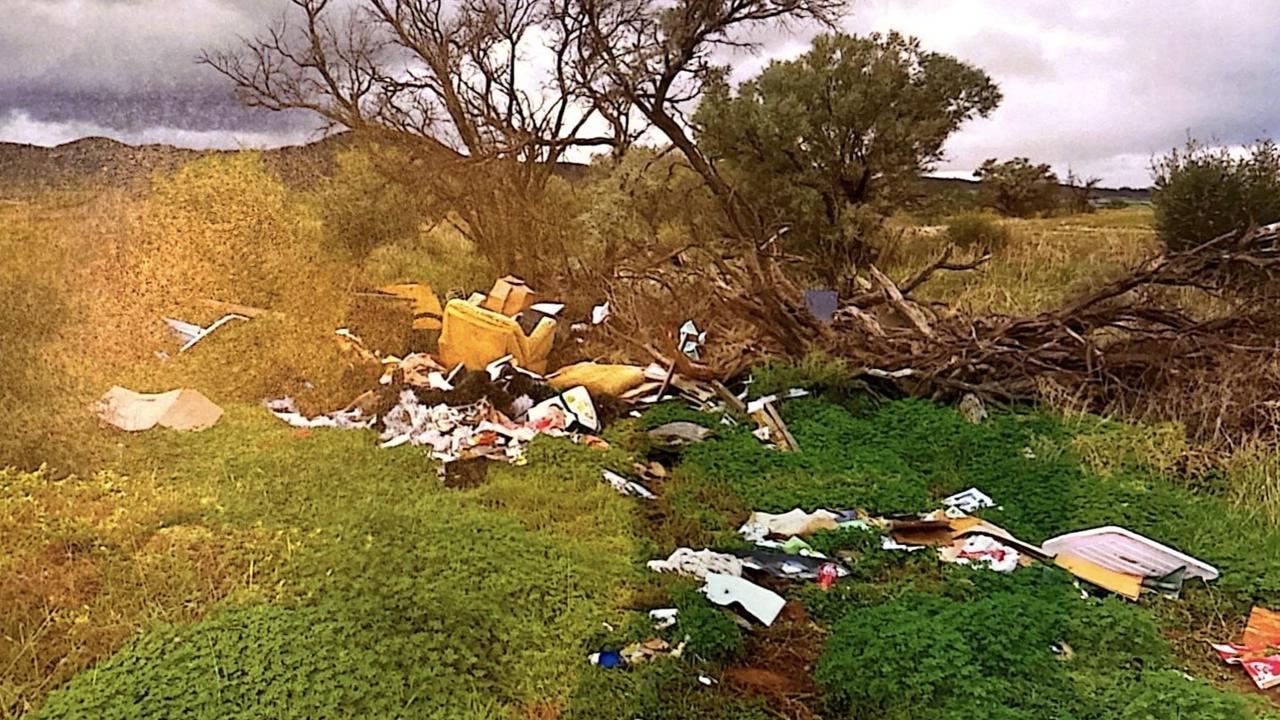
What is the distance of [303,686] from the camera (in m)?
2.17

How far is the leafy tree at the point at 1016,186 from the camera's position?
32.1 ft

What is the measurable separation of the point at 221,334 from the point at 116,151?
925 mm

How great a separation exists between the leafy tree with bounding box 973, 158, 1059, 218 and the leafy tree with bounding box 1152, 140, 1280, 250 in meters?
1.80

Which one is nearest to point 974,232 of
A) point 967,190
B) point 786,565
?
point 967,190

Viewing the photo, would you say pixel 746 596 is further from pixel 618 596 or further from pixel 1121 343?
pixel 1121 343

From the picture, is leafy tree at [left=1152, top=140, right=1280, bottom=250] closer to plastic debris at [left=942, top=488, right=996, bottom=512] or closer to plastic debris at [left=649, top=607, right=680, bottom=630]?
plastic debris at [left=942, top=488, right=996, bottom=512]

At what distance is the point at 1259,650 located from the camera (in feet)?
8.58

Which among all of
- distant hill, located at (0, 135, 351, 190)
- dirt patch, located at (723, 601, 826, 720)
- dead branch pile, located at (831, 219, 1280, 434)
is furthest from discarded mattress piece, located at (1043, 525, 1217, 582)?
distant hill, located at (0, 135, 351, 190)

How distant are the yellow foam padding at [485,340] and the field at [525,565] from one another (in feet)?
3.37

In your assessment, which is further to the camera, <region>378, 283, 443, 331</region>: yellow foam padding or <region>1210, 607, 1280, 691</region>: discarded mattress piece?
<region>378, 283, 443, 331</region>: yellow foam padding

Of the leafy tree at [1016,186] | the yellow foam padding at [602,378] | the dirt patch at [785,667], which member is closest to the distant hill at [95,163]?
the yellow foam padding at [602,378]

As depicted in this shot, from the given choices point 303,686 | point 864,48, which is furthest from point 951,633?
point 864,48

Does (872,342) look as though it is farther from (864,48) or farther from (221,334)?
(864,48)

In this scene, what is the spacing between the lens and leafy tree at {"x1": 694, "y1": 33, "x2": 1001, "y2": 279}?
27.1 ft
